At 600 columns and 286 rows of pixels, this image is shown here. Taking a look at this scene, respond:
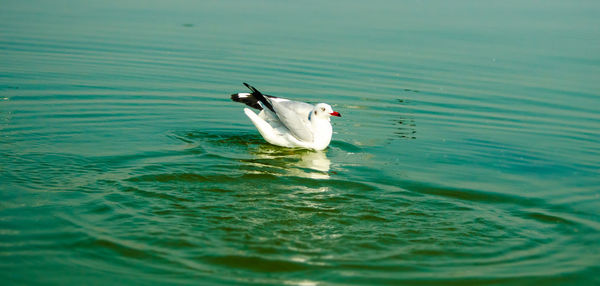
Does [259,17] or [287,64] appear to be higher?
[259,17]

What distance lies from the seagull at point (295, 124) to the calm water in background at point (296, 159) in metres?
0.29

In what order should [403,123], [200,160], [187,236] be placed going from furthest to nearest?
[403,123]
[200,160]
[187,236]

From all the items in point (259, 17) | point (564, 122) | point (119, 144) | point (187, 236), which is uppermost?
point (259, 17)

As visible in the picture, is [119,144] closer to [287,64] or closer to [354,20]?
[287,64]

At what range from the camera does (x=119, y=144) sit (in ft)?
36.8

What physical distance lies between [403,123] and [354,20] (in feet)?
44.6

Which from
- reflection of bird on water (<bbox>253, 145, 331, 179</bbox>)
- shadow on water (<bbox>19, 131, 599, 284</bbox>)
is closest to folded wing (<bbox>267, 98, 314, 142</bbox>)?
reflection of bird on water (<bbox>253, 145, 331, 179</bbox>)

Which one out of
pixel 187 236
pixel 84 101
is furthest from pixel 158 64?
pixel 187 236

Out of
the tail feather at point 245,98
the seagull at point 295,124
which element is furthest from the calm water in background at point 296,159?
the tail feather at point 245,98

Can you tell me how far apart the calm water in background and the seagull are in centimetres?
29

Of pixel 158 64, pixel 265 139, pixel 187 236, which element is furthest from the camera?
pixel 158 64

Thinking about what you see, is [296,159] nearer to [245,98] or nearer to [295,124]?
[295,124]

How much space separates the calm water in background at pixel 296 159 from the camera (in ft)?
23.0

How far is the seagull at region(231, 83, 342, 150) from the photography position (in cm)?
1185
